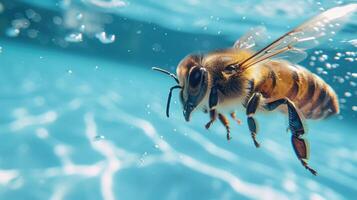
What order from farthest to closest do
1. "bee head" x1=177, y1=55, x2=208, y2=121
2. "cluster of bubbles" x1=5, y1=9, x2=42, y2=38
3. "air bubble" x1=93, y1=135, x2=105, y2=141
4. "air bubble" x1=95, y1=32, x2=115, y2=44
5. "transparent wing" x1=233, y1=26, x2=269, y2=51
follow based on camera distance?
"air bubble" x1=95, y1=32, x2=115, y2=44
"cluster of bubbles" x1=5, y1=9, x2=42, y2=38
"air bubble" x1=93, y1=135, x2=105, y2=141
"transparent wing" x1=233, y1=26, x2=269, y2=51
"bee head" x1=177, y1=55, x2=208, y2=121

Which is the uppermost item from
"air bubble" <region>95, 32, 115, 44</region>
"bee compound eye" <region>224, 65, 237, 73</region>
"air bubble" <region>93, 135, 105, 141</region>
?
"bee compound eye" <region>224, 65, 237, 73</region>

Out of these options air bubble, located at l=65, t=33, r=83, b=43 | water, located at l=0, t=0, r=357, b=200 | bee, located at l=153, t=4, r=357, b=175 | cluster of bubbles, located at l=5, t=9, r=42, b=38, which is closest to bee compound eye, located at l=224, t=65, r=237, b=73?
bee, located at l=153, t=4, r=357, b=175

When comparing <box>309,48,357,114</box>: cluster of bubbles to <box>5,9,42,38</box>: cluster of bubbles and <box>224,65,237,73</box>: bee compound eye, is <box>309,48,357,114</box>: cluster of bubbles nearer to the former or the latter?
<box>5,9,42,38</box>: cluster of bubbles

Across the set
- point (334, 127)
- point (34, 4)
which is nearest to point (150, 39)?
point (34, 4)

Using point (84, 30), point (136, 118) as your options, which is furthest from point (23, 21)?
point (136, 118)

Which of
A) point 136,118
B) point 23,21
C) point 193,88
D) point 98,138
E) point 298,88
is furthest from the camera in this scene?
point 23,21

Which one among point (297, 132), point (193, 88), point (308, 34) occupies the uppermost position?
point (308, 34)

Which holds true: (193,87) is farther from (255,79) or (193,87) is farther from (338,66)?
(338,66)
